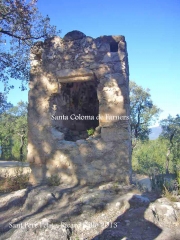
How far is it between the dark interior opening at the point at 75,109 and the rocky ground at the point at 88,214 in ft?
5.52

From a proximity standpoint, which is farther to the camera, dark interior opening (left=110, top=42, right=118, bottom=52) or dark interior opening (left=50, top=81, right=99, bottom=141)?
dark interior opening (left=50, top=81, right=99, bottom=141)

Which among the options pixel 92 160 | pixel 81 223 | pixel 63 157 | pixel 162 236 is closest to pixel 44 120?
pixel 63 157

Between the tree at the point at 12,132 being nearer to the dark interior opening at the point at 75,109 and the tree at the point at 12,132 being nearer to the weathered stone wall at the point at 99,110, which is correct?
the dark interior opening at the point at 75,109

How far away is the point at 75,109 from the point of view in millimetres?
6789

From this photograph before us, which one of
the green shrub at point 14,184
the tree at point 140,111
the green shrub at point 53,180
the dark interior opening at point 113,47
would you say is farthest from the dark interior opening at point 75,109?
the tree at point 140,111

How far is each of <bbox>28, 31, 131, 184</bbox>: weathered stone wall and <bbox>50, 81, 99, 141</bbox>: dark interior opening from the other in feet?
0.18

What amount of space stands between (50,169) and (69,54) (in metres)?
2.70

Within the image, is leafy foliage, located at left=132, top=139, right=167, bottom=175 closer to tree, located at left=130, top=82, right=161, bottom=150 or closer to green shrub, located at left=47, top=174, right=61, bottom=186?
tree, located at left=130, top=82, right=161, bottom=150

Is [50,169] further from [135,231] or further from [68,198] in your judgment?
[135,231]

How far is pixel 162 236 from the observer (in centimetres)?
271

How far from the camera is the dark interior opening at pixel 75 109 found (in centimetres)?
530

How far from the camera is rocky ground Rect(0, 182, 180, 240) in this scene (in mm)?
2807

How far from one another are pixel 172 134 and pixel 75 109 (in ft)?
40.7

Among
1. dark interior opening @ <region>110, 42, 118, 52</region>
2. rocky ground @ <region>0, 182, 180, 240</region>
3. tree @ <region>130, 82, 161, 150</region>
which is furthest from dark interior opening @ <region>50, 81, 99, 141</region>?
tree @ <region>130, 82, 161, 150</region>
